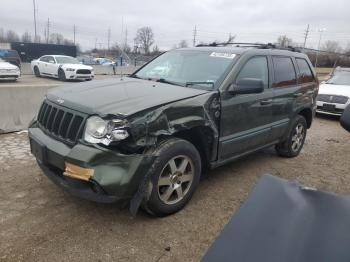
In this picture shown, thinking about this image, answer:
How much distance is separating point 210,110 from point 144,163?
108cm

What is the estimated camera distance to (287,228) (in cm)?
138

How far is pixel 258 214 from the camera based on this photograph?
4.86 ft

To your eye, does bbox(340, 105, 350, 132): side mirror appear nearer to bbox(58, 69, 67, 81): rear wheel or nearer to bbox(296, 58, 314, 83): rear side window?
bbox(296, 58, 314, 83): rear side window

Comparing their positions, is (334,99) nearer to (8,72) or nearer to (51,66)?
(8,72)

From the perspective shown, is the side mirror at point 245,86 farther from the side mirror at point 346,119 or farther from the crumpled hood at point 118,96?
the side mirror at point 346,119

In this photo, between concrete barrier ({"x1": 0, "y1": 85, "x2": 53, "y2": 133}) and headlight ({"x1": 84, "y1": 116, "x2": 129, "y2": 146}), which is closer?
headlight ({"x1": 84, "y1": 116, "x2": 129, "y2": 146})

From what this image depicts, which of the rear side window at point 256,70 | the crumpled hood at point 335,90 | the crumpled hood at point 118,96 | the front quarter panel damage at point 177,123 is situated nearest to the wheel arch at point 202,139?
the front quarter panel damage at point 177,123

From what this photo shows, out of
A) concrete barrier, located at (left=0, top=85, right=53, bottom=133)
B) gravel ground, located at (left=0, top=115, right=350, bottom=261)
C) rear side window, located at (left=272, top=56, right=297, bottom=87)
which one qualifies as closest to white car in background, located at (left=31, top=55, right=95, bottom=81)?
concrete barrier, located at (left=0, top=85, right=53, bottom=133)

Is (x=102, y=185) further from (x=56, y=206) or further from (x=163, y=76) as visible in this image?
(x=163, y=76)

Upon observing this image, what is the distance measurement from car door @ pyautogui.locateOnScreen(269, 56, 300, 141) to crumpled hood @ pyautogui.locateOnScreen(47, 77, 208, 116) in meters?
1.64

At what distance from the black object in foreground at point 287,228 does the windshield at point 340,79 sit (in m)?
11.2

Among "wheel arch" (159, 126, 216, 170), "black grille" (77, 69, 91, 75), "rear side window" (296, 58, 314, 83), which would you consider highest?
"rear side window" (296, 58, 314, 83)

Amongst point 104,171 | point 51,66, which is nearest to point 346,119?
point 104,171

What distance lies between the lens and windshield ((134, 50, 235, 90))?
4.05 meters
